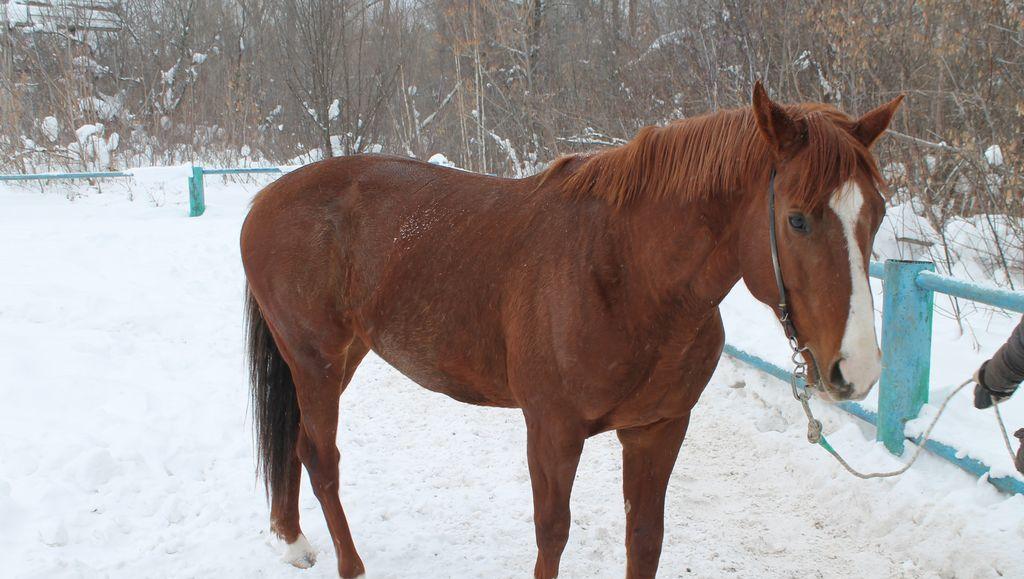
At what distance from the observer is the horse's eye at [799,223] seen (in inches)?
63.9

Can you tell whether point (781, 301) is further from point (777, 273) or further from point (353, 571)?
point (353, 571)

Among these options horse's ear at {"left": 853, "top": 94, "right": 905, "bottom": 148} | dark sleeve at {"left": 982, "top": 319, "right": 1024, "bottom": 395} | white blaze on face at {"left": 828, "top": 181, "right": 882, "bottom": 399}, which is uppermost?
horse's ear at {"left": 853, "top": 94, "right": 905, "bottom": 148}

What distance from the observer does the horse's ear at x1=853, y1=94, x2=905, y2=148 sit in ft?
5.82

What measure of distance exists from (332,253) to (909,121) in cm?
608

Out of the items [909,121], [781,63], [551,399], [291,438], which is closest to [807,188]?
[551,399]

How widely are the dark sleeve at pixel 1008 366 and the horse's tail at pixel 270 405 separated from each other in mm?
2764

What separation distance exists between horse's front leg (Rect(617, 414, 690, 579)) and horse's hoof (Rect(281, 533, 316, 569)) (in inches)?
59.4

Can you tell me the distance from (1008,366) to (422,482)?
283cm

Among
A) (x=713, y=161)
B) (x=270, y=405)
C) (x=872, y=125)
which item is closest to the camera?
(x=872, y=125)

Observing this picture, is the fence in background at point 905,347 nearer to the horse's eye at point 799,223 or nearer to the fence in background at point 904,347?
the fence in background at point 904,347

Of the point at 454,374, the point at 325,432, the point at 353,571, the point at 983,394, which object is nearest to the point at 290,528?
the point at 353,571

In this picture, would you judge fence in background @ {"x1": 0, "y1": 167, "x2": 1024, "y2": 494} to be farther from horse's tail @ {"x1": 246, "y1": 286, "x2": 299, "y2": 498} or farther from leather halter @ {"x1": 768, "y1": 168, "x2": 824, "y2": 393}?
horse's tail @ {"x1": 246, "y1": 286, "x2": 299, "y2": 498}

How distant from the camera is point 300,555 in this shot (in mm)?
3084

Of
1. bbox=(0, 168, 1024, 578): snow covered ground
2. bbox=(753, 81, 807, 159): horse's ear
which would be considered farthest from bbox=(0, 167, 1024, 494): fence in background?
bbox=(753, 81, 807, 159): horse's ear
